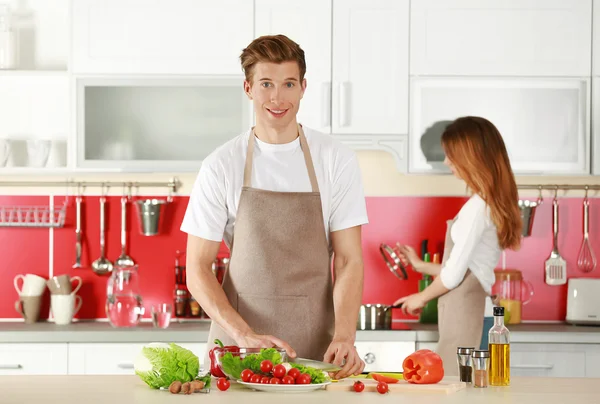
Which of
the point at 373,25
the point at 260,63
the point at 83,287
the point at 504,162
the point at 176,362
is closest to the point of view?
the point at 176,362

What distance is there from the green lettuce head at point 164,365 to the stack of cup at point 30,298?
228cm

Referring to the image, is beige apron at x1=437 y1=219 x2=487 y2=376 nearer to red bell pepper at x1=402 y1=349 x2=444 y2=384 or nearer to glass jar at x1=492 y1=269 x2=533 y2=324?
glass jar at x1=492 y1=269 x2=533 y2=324

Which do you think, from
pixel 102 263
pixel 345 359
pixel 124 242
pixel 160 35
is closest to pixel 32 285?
pixel 102 263

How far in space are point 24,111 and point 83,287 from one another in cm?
88

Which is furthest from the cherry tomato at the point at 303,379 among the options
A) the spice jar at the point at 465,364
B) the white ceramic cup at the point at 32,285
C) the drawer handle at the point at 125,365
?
the white ceramic cup at the point at 32,285

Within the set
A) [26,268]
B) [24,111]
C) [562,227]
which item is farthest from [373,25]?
[26,268]

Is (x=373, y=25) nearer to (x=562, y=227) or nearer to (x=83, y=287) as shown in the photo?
(x=562, y=227)

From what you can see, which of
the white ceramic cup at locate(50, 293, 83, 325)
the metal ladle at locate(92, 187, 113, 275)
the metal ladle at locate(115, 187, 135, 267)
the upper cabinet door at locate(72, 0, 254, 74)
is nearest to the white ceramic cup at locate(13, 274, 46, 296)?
the white ceramic cup at locate(50, 293, 83, 325)

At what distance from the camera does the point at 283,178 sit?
2871mm

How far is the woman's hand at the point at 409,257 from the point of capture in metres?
4.26

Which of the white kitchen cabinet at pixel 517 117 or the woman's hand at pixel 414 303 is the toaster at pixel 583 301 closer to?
the white kitchen cabinet at pixel 517 117

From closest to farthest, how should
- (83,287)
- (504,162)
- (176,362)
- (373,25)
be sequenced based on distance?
(176,362) → (504,162) → (373,25) → (83,287)

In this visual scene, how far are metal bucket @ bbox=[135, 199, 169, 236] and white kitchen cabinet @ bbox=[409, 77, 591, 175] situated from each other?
3.95 ft

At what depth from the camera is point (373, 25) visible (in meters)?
4.18
